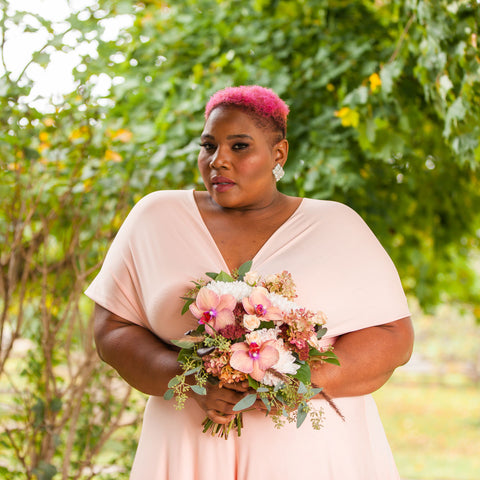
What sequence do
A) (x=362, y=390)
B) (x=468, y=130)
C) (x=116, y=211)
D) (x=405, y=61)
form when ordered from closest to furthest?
(x=362, y=390) → (x=468, y=130) → (x=405, y=61) → (x=116, y=211)

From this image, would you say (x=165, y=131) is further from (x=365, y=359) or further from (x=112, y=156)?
(x=365, y=359)

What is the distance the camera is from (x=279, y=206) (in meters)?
2.26

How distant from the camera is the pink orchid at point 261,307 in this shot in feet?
5.61

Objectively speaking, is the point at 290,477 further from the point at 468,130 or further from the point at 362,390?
the point at 468,130

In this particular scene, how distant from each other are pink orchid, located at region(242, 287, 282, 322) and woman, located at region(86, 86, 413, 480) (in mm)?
318

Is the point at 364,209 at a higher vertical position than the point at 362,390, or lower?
higher

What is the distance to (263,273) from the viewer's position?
80.4 inches

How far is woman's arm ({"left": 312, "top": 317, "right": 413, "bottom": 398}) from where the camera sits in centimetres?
195

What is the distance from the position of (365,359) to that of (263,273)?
469 mm

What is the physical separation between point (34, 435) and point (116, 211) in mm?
1425

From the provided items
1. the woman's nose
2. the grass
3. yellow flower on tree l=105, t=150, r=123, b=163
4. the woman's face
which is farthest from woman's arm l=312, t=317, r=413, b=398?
the grass

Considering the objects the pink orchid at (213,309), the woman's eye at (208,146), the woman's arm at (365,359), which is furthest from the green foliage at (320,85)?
the pink orchid at (213,309)

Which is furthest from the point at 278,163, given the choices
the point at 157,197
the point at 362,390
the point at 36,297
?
the point at 36,297

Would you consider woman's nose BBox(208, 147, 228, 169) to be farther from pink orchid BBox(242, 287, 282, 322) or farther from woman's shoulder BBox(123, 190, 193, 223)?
pink orchid BBox(242, 287, 282, 322)
